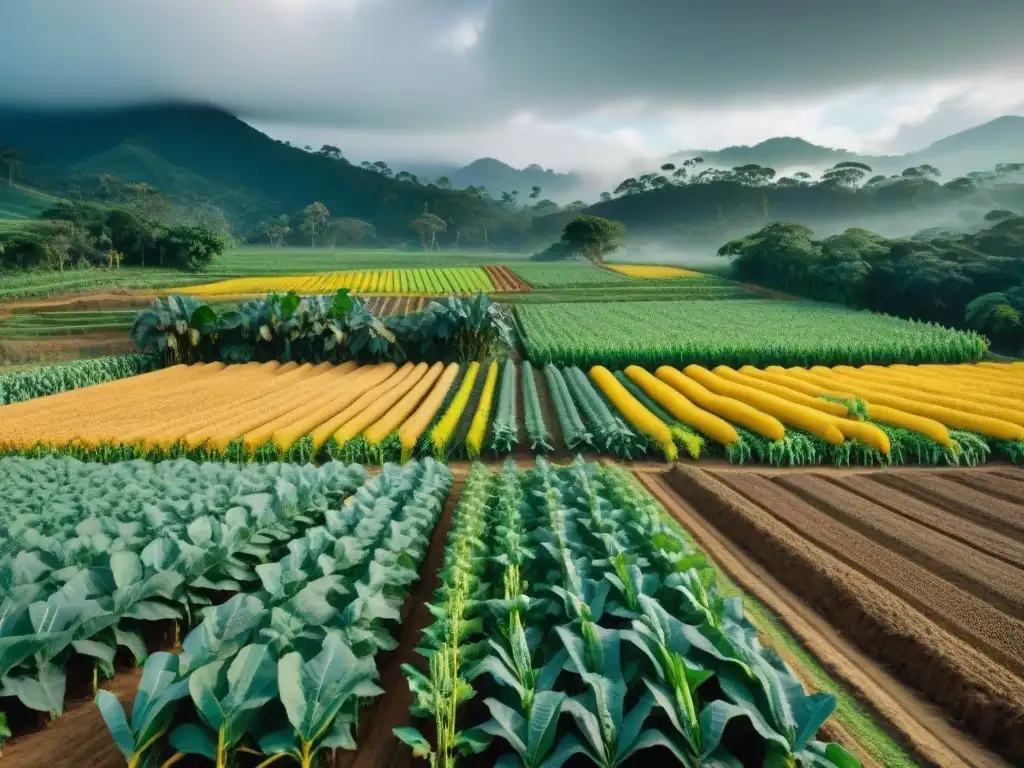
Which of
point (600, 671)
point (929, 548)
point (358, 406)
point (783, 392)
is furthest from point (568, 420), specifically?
point (600, 671)

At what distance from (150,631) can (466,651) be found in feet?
10.1

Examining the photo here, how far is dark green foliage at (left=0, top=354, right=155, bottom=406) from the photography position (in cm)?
2161

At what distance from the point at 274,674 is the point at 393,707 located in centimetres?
140

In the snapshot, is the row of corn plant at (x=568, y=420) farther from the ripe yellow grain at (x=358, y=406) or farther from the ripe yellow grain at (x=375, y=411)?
the ripe yellow grain at (x=358, y=406)

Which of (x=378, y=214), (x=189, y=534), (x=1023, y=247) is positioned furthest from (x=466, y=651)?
(x=378, y=214)

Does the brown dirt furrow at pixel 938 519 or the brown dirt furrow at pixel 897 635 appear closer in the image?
the brown dirt furrow at pixel 897 635

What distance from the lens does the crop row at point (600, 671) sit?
350 centimetres

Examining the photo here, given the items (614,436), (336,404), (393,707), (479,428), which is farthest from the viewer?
(336,404)

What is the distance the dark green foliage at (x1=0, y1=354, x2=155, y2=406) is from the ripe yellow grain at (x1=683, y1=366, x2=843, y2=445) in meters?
21.2

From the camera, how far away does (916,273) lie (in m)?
Result: 37.0

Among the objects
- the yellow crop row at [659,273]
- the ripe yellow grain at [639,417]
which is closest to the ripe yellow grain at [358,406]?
the ripe yellow grain at [639,417]

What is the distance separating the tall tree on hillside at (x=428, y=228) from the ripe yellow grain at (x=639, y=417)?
10415 cm

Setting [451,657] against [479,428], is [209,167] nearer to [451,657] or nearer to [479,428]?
[479,428]

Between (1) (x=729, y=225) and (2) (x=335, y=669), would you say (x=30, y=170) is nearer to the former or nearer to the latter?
(1) (x=729, y=225)
